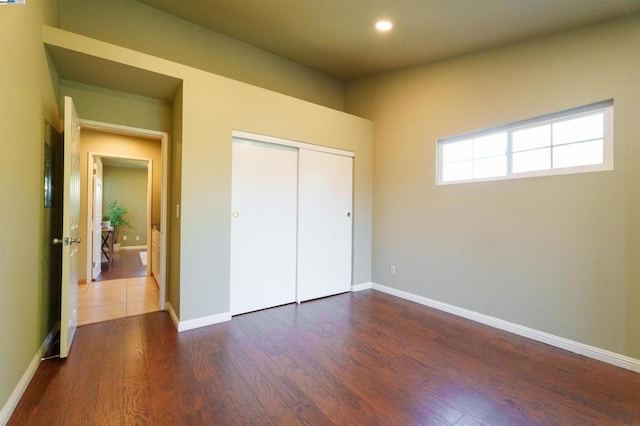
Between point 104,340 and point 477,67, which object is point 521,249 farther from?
point 104,340

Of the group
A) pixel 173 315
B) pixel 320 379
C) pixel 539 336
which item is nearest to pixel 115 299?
pixel 173 315

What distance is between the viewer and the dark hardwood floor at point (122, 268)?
15.9 feet

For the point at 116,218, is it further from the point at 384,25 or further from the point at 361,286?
the point at 384,25

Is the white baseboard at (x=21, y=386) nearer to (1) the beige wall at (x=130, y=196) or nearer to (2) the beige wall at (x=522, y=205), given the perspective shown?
(2) the beige wall at (x=522, y=205)

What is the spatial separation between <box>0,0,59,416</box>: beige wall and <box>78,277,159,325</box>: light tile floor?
83 centimetres

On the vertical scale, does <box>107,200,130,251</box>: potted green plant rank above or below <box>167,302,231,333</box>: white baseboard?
above

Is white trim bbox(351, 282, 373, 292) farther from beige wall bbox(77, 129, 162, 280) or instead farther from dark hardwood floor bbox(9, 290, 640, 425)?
beige wall bbox(77, 129, 162, 280)

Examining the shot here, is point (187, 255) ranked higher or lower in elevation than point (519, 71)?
lower

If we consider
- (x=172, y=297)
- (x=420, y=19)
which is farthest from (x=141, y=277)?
(x=420, y=19)

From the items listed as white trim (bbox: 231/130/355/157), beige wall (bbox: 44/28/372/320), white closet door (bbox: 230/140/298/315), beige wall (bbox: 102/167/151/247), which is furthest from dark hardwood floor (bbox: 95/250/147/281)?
white trim (bbox: 231/130/355/157)

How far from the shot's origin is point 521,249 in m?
2.77

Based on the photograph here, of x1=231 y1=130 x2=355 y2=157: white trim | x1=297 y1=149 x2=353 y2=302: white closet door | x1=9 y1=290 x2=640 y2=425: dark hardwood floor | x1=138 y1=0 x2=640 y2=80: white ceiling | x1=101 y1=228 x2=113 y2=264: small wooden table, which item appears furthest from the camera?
x1=101 y1=228 x2=113 y2=264: small wooden table

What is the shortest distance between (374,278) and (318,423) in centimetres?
→ 277

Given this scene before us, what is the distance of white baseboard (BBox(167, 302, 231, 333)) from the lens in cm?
271
